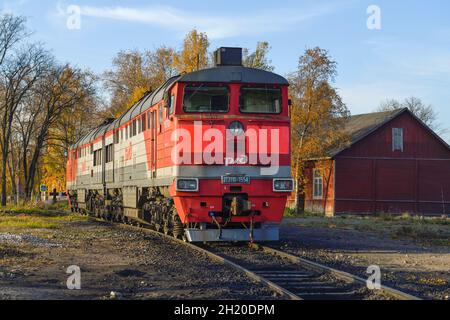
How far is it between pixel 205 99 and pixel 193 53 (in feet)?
105

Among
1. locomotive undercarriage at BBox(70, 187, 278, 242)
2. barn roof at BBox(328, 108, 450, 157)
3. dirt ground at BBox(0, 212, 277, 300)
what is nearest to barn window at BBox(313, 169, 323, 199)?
barn roof at BBox(328, 108, 450, 157)

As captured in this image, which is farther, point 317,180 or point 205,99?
point 317,180

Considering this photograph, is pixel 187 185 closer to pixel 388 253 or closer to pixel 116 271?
pixel 116 271

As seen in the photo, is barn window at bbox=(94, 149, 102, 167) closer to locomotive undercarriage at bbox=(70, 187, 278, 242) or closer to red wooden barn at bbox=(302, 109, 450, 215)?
locomotive undercarriage at bbox=(70, 187, 278, 242)

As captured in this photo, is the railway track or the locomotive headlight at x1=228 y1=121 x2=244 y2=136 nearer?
the railway track

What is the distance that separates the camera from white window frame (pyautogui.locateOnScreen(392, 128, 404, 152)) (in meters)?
44.7

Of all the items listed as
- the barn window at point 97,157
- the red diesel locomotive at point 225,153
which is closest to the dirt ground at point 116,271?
the red diesel locomotive at point 225,153

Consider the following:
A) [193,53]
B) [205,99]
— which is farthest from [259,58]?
[205,99]

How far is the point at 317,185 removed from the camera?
4662 centimetres

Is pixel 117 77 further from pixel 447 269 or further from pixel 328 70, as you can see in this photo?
pixel 447 269

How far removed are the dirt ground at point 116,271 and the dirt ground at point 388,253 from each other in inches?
93.1

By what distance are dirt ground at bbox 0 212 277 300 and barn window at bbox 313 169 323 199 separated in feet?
99.5

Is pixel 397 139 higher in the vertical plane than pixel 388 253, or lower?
higher

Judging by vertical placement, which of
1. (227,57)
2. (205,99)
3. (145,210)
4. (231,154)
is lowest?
(145,210)
